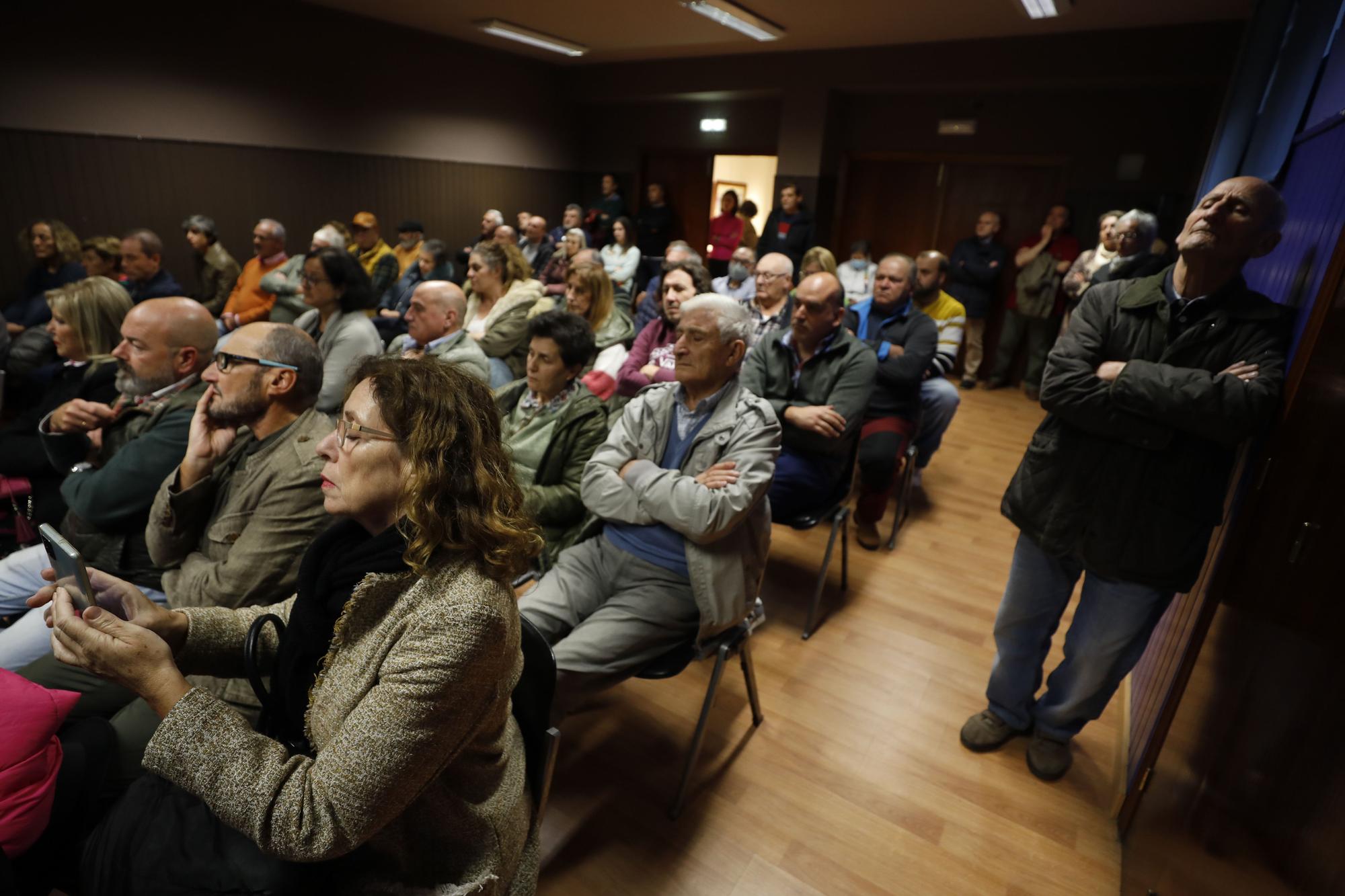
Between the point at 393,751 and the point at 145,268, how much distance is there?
16.8ft

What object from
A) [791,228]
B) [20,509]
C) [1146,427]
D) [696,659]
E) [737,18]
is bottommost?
[696,659]

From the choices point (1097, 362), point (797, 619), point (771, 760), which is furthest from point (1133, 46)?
point (771, 760)

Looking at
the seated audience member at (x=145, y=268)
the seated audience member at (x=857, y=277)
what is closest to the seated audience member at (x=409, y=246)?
the seated audience member at (x=145, y=268)

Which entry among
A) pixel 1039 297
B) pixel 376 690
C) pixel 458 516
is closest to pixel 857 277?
pixel 1039 297

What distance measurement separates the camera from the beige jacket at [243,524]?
1.54m

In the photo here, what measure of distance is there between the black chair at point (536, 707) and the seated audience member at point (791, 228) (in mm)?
6549

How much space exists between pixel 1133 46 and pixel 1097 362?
5.87m

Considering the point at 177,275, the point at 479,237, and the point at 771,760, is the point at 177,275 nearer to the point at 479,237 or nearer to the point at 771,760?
the point at 479,237

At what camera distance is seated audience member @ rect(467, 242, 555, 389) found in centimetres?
359

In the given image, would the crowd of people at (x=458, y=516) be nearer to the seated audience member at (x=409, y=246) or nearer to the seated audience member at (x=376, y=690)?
the seated audience member at (x=376, y=690)

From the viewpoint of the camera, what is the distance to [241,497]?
162cm

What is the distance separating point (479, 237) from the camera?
9.45 metres

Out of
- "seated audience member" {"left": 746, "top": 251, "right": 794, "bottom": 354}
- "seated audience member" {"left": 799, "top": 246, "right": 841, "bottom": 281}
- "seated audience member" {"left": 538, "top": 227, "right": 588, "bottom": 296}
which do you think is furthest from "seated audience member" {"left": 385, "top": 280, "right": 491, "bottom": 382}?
"seated audience member" {"left": 538, "top": 227, "right": 588, "bottom": 296}

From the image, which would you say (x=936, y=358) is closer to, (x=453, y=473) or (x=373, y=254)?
(x=453, y=473)
